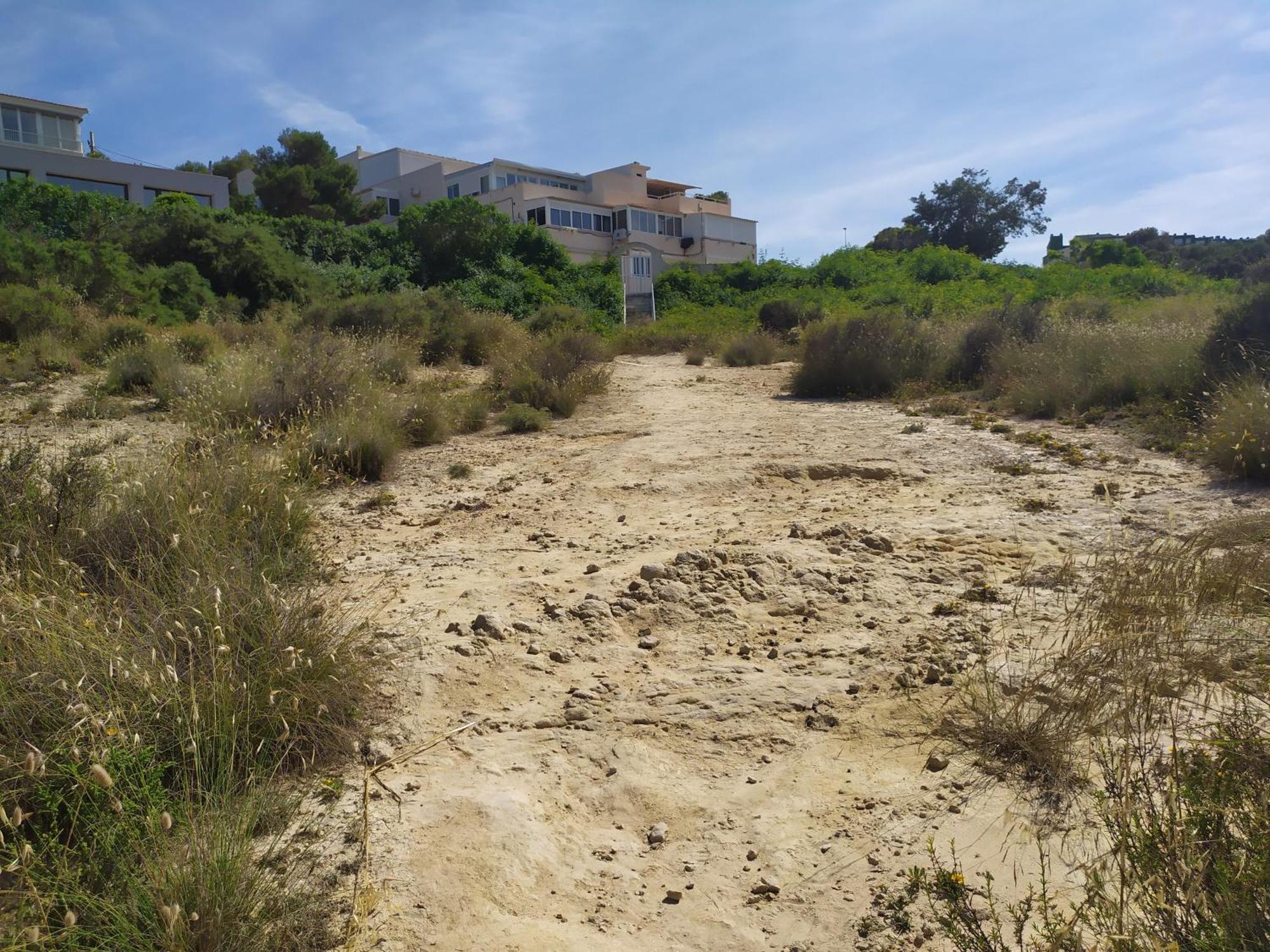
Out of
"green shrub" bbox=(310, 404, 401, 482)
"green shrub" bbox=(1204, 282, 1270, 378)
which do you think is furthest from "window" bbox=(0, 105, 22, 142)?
"green shrub" bbox=(1204, 282, 1270, 378)

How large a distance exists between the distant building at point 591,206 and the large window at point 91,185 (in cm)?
1166

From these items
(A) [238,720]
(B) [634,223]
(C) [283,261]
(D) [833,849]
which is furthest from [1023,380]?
(B) [634,223]

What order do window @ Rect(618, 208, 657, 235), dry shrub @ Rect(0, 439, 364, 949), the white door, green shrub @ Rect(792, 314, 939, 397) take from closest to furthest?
dry shrub @ Rect(0, 439, 364, 949)
green shrub @ Rect(792, 314, 939, 397)
the white door
window @ Rect(618, 208, 657, 235)

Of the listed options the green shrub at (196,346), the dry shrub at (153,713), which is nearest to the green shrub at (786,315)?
the green shrub at (196,346)

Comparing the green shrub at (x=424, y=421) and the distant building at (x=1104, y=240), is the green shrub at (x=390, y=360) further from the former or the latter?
the distant building at (x=1104, y=240)

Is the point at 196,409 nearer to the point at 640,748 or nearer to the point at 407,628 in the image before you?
the point at 407,628

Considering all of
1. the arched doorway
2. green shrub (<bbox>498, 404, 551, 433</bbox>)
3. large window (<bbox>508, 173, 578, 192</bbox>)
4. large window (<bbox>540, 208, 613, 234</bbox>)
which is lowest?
green shrub (<bbox>498, 404, 551, 433</bbox>)

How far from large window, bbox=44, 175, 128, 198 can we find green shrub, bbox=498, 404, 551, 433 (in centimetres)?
2822

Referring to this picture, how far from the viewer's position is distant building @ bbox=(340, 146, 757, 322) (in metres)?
42.8

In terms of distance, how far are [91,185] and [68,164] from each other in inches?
36.2

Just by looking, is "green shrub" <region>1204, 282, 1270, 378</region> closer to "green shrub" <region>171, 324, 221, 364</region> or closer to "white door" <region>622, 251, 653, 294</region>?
"green shrub" <region>171, 324, 221, 364</region>

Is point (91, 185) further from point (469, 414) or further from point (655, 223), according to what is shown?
point (469, 414)

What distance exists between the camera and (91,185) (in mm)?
33250

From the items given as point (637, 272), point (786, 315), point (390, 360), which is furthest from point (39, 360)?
point (637, 272)
